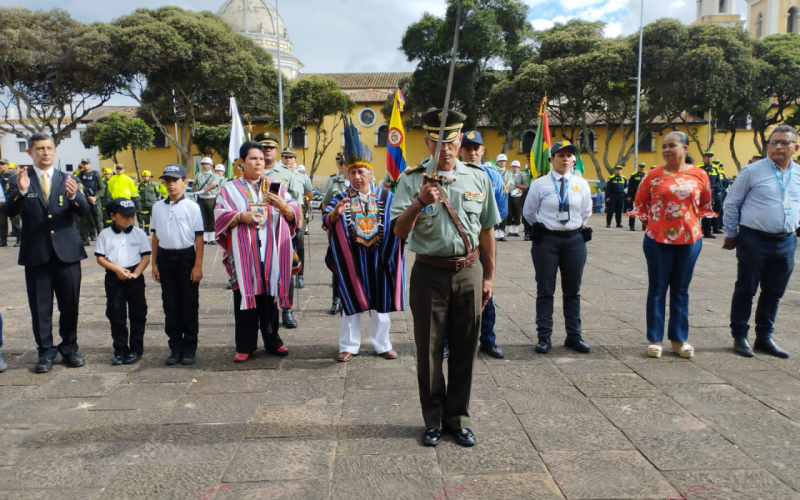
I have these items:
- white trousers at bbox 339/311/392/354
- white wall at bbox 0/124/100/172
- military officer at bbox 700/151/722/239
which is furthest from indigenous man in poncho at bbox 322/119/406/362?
white wall at bbox 0/124/100/172

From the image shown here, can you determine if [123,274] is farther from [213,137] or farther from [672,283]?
[213,137]

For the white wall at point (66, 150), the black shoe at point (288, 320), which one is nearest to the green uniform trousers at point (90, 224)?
the black shoe at point (288, 320)

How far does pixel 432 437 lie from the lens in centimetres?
349

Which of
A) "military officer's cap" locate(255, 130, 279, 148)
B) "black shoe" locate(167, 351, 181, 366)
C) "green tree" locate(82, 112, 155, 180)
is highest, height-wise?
"green tree" locate(82, 112, 155, 180)

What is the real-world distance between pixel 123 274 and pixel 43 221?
76cm

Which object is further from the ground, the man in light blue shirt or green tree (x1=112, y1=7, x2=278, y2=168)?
green tree (x1=112, y1=7, x2=278, y2=168)

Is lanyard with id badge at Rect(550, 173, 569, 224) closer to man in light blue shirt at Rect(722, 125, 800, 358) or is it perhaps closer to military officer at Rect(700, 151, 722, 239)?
man in light blue shirt at Rect(722, 125, 800, 358)

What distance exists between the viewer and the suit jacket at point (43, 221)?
4938 millimetres

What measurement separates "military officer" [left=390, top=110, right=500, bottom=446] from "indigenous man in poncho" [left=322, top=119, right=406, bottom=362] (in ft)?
5.06

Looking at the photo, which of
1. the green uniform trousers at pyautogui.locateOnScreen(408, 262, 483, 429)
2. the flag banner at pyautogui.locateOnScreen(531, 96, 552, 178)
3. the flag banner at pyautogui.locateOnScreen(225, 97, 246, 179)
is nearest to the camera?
the green uniform trousers at pyautogui.locateOnScreen(408, 262, 483, 429)

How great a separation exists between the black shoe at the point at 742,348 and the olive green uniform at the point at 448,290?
9.91 feet

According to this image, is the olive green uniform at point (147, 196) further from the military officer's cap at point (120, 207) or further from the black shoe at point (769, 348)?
the black shoe at point (769, 348)

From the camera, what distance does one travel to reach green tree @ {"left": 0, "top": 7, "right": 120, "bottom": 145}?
29562 millimetres

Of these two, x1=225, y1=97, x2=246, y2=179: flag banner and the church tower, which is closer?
x1=225, y1=97, x2=246, y2=179: flag banner
